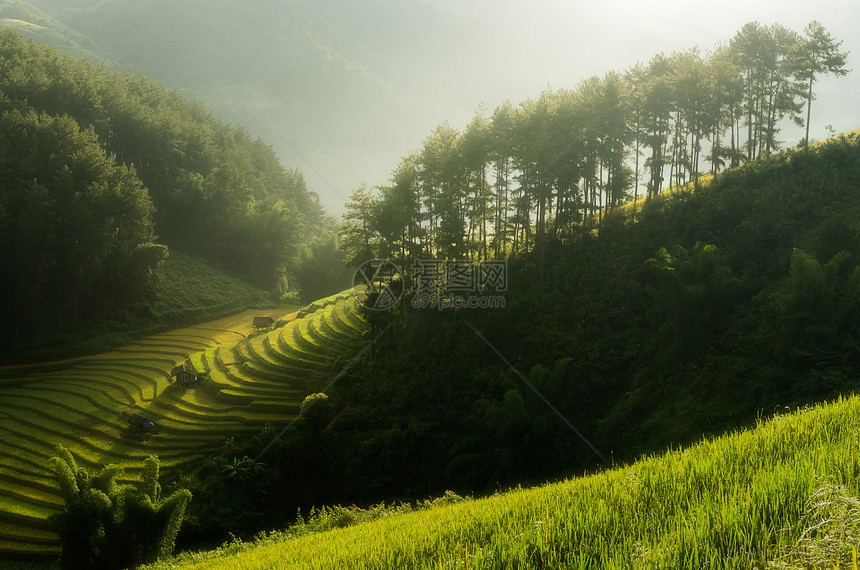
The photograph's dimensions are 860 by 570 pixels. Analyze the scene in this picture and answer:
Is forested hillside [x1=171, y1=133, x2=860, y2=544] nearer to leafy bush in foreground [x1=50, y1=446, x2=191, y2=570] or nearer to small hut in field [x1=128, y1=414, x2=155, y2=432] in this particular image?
leafy bush in foreground [x1=50, y1=446, x2=191, y2=570]

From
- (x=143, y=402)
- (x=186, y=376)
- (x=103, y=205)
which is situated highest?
(x=103, y=205)

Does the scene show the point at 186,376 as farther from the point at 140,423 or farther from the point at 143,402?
the point at 140,423

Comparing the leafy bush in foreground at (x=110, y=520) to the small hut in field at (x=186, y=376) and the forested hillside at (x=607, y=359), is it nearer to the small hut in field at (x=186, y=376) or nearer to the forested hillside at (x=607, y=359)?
the forested hillside at (x=607, y=359)

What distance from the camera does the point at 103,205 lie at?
37625mm

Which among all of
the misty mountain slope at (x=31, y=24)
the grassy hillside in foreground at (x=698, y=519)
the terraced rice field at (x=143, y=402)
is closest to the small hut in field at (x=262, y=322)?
the terraced rice field at (x=143, y=402)

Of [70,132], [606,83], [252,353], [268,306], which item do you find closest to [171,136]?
[70,132]

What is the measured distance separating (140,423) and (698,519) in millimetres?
29107

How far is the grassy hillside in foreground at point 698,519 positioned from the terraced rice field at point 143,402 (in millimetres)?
22177

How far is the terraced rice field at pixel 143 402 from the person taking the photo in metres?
20.2

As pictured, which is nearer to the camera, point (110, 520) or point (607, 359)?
point (110, 520)

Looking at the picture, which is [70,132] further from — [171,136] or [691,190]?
[691,190]

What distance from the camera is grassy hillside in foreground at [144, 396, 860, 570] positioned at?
2.40m

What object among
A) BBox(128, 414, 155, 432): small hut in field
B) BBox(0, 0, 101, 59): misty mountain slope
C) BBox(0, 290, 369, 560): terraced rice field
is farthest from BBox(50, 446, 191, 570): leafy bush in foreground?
BBox(0, 0, 101, 59): misty mountain slope

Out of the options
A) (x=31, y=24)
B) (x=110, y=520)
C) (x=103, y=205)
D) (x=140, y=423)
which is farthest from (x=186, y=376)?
(x=31, y=24)
